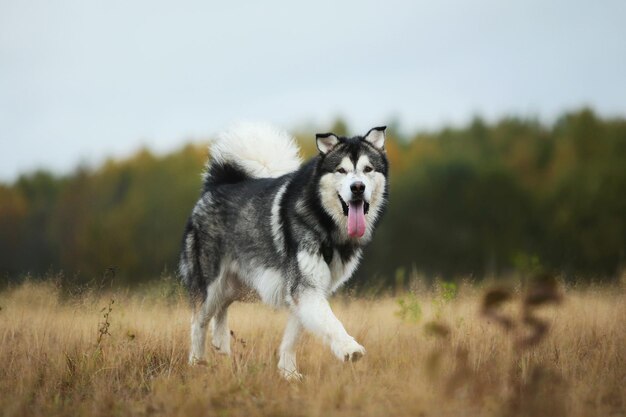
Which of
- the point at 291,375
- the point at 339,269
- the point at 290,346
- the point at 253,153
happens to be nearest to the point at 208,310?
the point at 290,346

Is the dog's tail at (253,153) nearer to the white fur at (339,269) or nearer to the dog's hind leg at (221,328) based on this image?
the dog's hind leg at (221,328)

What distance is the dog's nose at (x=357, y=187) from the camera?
586cm

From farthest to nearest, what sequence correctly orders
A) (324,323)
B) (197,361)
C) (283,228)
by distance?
(283,228)
(197,361)
(324,323)

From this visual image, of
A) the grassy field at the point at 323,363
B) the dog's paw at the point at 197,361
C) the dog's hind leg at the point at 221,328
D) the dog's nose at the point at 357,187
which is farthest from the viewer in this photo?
the dog's hind leg at the point at 221,328

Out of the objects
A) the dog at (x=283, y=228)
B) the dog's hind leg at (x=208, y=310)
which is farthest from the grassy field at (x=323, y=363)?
the dog at (x=283, y=228)

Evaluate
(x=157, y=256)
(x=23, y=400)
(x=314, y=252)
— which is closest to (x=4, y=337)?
(x=23, y=400)

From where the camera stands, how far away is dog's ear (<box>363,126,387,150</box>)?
640 cm

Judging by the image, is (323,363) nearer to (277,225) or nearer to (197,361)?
(197,361)

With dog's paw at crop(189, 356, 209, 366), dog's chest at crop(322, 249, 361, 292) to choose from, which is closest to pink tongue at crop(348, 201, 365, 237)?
dog's chest at crop(322, 249, 361, 292)

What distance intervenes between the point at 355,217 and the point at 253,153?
217cm

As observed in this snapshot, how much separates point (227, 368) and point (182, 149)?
34.1 metres

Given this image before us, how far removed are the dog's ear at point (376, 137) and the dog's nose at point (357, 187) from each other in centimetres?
72

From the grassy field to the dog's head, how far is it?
1.19 metres

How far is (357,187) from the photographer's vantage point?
19.2 feet
